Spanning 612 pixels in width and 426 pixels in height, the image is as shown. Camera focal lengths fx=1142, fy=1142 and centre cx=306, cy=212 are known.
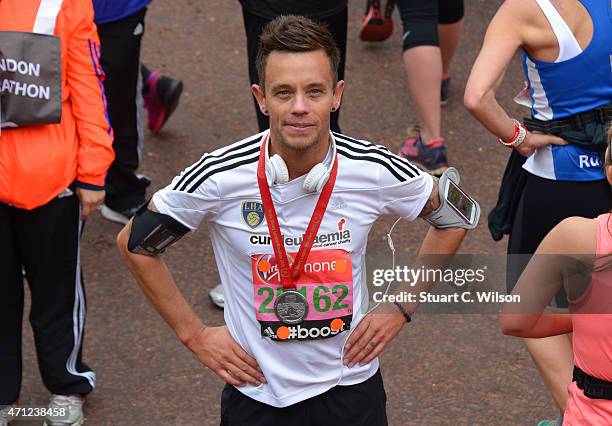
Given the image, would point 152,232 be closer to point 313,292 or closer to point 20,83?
point 313,292

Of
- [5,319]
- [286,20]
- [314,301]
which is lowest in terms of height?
[5,319]

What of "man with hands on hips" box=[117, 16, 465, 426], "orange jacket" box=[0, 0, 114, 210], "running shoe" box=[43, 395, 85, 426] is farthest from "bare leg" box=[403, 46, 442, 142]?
"man with hands on hips" box=[117, 16, 465, 426]

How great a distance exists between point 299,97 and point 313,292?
0.60 meters

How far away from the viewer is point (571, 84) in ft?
14.1

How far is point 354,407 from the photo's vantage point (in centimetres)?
360

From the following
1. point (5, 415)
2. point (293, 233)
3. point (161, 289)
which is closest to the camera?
point (293, 233)

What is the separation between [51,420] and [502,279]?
2431mm

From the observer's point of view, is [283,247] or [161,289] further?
[161,289]

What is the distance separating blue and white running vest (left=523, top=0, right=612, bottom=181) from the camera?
420 centimetres

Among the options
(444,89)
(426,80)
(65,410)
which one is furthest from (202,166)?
(444,89)

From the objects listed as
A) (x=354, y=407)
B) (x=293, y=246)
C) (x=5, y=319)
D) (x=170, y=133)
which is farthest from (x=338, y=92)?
(x=170, y=133)

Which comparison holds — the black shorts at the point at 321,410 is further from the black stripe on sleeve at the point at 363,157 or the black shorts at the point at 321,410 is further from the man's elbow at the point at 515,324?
the black stripe on sleeve at the point at 363,157

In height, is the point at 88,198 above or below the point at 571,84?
below

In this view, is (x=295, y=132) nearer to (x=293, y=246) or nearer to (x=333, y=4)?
(x=293, y=246)
